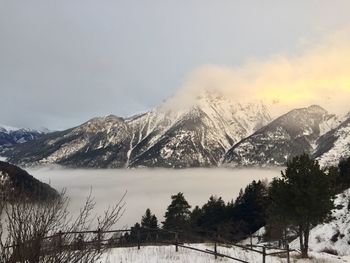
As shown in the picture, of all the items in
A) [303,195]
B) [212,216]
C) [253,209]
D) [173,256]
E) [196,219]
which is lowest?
[173,256]

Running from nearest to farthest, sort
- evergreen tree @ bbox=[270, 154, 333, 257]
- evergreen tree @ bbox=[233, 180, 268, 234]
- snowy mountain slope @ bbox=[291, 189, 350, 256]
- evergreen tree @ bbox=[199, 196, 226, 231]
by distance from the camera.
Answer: evergreen tree @ bbox=[270, 154, 333, 257] < snowy mountain slope @ bbox=[291, 189, 350, 256] < evergreen tree @ bbox=[233, 180, 268, 234] < evergreen tree @ bbox=[199, 196, 226, 231]

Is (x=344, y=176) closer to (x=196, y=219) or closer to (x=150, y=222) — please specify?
(x=196, y=219)

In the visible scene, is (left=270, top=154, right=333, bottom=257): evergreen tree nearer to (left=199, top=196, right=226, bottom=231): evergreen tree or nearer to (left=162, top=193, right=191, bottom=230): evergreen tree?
(left=199, top=196, right=226, bottom=231): evergreen tree

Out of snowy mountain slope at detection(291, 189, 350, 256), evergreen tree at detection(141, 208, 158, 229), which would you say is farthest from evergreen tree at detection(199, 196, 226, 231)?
snowy mountain slope at detection(291, 189, 350, 256)

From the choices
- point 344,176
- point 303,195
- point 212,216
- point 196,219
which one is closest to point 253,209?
point 212,216

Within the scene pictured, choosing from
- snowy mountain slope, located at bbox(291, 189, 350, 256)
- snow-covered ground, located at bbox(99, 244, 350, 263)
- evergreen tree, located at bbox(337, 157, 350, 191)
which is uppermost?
evergreen tree, located at bbox(337, 157, 350, 191)

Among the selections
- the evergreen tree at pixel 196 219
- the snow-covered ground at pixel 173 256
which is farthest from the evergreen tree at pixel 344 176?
the snow-covered ground at pixel 173 256

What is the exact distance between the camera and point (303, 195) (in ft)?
112

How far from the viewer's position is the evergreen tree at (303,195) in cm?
3391

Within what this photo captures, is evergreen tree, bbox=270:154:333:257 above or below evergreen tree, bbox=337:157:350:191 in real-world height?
below

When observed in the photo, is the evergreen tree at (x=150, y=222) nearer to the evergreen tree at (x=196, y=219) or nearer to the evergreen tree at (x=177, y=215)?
the evergreen tree at (x=177, y=215)

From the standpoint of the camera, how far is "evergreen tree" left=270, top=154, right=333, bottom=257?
3391 centimetres

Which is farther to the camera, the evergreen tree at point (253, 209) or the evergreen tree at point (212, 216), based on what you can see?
the evergreen tree at point (212, 216)

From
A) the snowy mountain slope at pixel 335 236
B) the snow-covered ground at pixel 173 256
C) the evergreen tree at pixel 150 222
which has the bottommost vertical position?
the snow-covered ground at pixel 173 256
